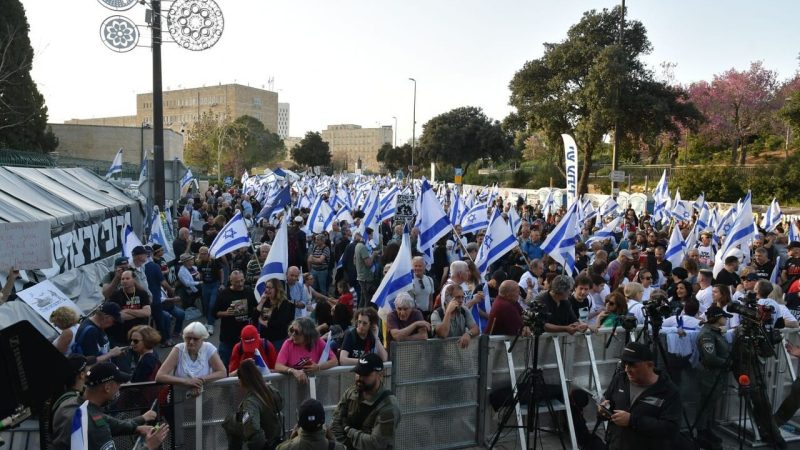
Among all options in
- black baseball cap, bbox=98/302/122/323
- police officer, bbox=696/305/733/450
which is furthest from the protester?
police officer, bbox=696/305/733/450

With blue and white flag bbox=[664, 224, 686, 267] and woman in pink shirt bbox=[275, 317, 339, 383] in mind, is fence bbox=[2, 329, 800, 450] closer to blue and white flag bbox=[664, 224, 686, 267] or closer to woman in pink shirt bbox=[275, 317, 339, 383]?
woman in pink shirt bbox=[275, 317, 339, 383]

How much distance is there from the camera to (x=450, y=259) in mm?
12664

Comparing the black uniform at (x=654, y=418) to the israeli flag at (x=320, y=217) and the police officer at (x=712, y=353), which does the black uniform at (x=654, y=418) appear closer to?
the police officer at (x=712, y=353)

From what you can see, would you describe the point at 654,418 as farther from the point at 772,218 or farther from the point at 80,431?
the point at 772,218

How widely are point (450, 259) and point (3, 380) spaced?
31.3 ft

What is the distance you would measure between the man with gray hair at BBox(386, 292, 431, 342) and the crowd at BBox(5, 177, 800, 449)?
1 centimetres

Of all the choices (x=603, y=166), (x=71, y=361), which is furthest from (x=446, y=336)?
(x=603, y=166)

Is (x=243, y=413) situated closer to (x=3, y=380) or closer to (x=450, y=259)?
(x=3, y=380)

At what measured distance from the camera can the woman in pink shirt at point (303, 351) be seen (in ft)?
18.6

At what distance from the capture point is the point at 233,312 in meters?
7.53

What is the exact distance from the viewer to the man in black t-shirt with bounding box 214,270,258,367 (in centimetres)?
756

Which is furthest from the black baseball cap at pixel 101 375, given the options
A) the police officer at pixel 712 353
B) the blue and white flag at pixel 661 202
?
the blue and white flag at pixel 661 202

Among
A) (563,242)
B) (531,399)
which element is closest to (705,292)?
(563,242)

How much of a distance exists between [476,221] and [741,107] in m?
39.9
